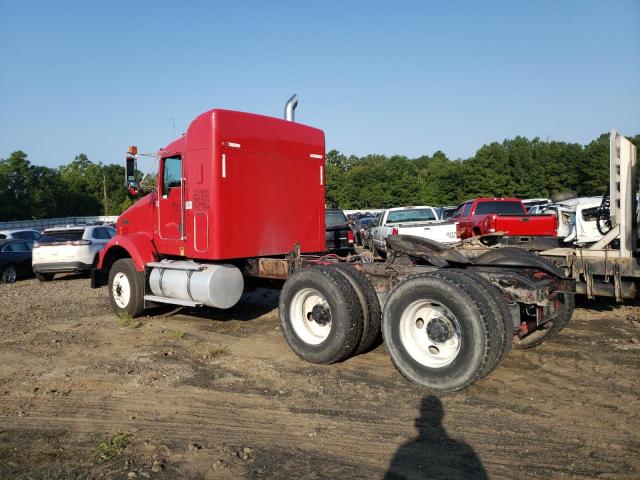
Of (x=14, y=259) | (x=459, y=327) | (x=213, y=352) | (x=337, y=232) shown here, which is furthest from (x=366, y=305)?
(x=14, y=259)

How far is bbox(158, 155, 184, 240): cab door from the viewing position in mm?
7695

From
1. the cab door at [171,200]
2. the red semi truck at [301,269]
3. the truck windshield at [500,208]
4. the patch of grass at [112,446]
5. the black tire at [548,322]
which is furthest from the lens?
the truck windshield at [500,208]

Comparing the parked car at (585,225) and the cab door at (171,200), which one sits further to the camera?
the parked car at (585,225)

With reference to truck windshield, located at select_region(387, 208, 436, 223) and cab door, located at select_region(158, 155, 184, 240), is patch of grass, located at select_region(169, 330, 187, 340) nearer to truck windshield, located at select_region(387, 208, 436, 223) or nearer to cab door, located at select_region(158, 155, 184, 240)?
cab door, located at select_region(158, 155, 184, 240)

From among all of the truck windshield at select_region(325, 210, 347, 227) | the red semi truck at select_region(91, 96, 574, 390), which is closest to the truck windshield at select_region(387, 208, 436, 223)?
the truck windshield at select_region(325, 210, 347, 227)

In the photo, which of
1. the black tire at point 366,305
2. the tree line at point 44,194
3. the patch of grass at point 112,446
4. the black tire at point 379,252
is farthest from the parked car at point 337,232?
the tree line at point 44,194

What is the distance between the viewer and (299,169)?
7.87 meters

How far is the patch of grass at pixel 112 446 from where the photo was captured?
3719 millimetres

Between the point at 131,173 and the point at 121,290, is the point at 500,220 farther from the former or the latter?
the point at 121,290

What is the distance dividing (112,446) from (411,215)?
14084 millimetres

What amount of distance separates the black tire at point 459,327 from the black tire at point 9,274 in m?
13.4

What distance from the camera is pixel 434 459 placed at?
362cm

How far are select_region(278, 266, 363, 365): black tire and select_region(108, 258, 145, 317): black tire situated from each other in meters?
3.15

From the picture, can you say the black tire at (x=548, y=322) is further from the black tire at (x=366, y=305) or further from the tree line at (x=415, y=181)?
the tree line at (x=415, y=181)
